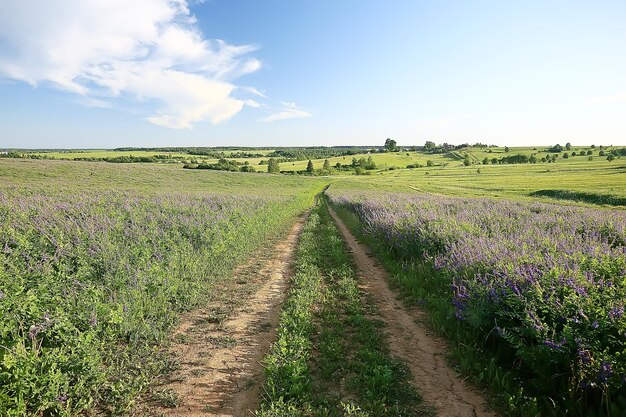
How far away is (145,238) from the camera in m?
8.84

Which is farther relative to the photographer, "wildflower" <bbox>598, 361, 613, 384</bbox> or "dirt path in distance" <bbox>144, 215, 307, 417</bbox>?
"dirt path in distance" <bbox>144, 215, 307, 417</bbox>

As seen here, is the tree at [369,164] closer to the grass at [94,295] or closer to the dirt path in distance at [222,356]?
the grass at [94,295]

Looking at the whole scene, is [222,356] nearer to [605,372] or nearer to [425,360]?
[425,360]

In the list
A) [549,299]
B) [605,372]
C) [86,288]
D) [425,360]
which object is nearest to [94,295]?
[86,288]

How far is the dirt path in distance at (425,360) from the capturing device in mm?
4382

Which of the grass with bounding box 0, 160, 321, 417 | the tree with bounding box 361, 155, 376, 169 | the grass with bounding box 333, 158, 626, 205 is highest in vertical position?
the tree with bounding box 361, 155, 376, 169

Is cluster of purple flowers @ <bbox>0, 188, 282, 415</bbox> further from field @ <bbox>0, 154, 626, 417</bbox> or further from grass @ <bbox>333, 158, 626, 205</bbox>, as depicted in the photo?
grass @ <bbox>333, 158, 626, 205</bbox>

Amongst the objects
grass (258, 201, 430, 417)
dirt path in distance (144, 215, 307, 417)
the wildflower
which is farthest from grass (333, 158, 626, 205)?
dirt path in distance (144, 215, 307, 417)

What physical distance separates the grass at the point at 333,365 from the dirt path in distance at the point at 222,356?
13.4 inches

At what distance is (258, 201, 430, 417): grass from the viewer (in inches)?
169

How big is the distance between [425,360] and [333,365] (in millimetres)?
1642

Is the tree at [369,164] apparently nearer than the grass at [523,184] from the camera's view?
No

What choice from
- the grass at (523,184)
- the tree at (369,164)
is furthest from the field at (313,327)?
the tree at (369,164)

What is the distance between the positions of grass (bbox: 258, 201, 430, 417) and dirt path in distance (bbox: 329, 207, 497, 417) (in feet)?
0.74
